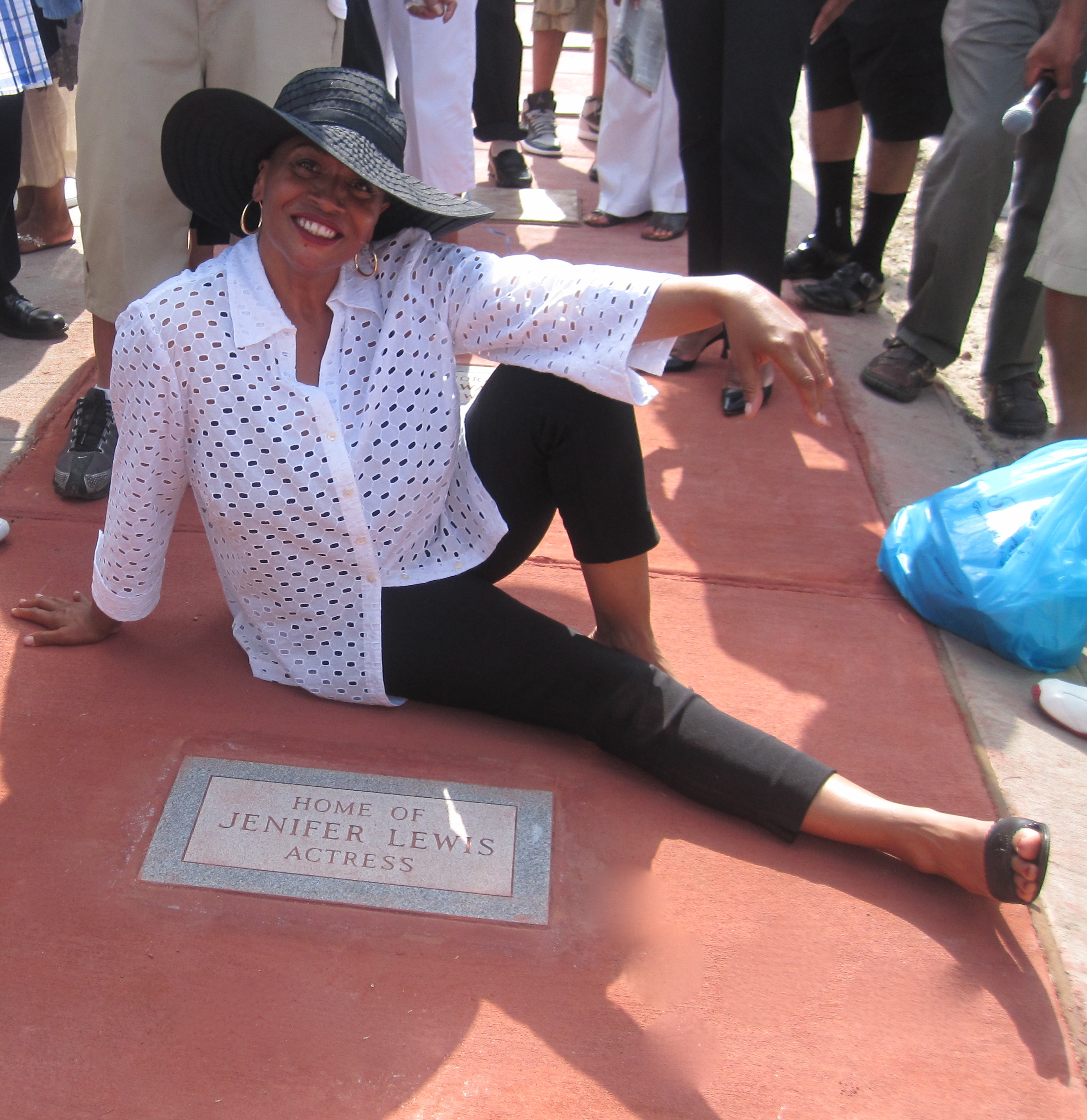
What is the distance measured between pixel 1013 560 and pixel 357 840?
1560mm

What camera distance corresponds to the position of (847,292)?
425cm

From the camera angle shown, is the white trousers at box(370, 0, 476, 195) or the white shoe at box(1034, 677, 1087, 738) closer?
the white shoe at box(1034, 677, 1087, 738)

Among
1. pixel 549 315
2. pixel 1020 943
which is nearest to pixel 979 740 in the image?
pixel 1020 943

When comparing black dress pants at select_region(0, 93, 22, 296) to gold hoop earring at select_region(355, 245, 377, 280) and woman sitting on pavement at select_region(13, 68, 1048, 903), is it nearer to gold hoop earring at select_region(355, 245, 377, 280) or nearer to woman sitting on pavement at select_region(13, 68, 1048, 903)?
A: woman sitting on pavement at select_region(13, 68, 1048, 903)

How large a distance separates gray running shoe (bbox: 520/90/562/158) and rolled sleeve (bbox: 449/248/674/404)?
4.31m

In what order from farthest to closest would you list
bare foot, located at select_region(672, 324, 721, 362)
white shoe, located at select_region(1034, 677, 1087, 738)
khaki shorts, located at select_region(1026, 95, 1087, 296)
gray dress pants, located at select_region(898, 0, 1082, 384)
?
bare foot, located at select_region(672, 324, 721, 362), gray dress pants, located at select_region(898, 0, 1082, 384), khaki shorts, located at select_region(1026, 95, 1087, 296), white shoe, located at select_region(1034, 677, 1087, 738)

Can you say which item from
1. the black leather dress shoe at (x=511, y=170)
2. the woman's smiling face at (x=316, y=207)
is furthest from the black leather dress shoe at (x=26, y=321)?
the black leather dress shoe at (x=511, y=170)

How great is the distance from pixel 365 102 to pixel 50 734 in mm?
1336

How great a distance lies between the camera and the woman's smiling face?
183 centimetres

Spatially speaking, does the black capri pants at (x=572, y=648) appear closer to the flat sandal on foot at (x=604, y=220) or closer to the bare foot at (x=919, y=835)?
the bare foot at (x=919, y=835)

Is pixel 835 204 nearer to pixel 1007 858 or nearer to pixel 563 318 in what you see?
pixel 563 318

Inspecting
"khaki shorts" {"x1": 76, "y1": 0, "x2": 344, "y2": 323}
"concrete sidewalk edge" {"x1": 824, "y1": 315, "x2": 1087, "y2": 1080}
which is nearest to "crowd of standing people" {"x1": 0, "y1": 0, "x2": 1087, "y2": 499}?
"khaki shorts" {"x1": 76, "y1": 0, "x2": 344, "y2": 323}

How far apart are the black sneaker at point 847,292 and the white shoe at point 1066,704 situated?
86.9 inches

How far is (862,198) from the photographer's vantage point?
5.43 metres
